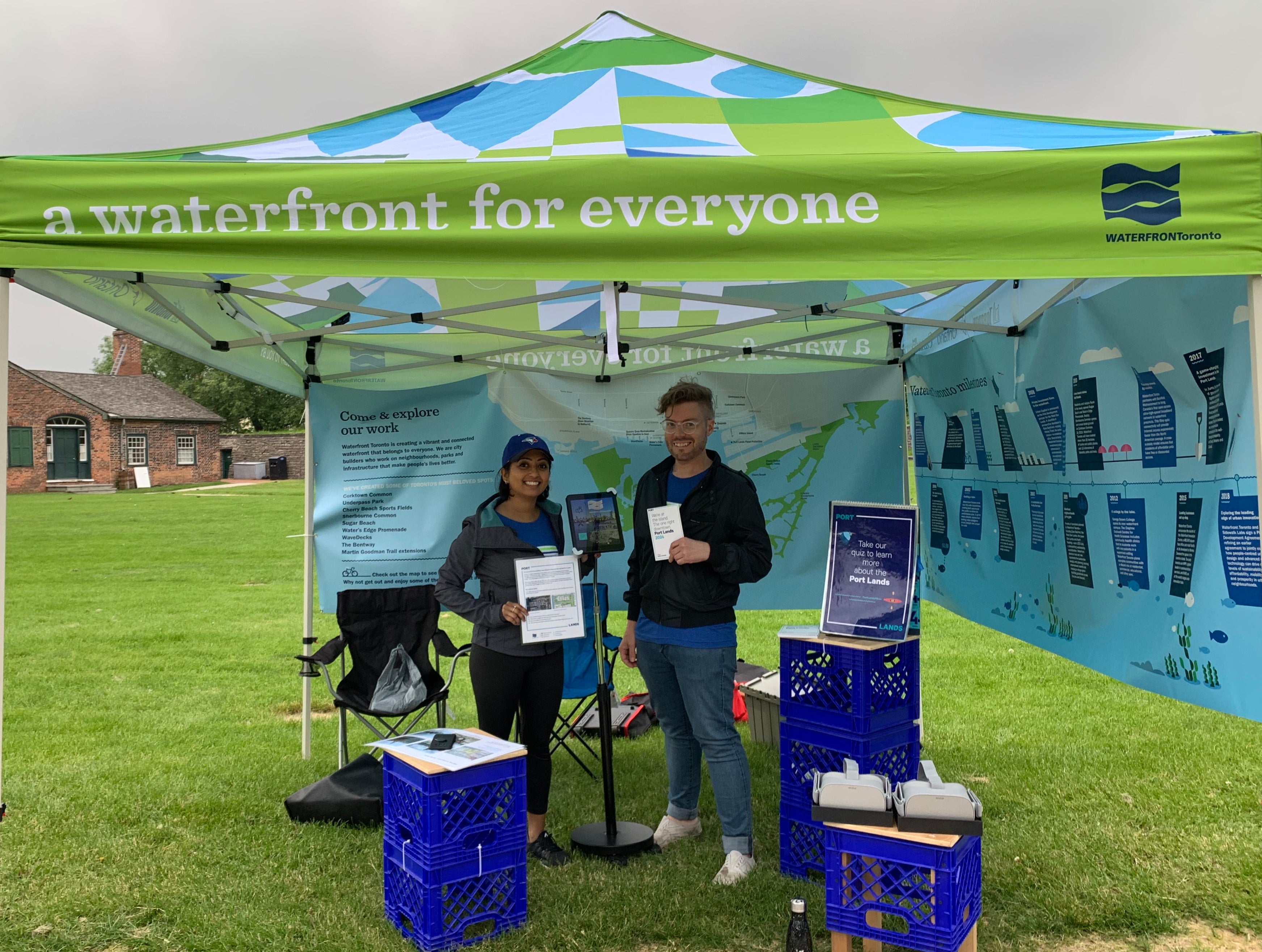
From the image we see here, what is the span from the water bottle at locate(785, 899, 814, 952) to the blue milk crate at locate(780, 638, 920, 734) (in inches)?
31.5

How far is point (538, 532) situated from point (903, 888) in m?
1.72

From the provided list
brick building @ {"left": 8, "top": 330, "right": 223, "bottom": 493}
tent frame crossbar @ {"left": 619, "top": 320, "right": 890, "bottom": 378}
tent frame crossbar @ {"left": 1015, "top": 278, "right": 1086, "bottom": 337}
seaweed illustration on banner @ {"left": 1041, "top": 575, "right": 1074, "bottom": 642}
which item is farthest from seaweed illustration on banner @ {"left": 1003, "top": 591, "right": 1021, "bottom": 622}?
brick building @ {"left": 8, "top": 330, "right": 223, "bottom": 493}

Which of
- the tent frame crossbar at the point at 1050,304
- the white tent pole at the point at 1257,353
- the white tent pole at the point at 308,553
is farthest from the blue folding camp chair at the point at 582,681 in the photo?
the white tent pole at the point at 1257,353

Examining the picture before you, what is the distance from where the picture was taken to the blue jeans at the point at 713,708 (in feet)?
10.3

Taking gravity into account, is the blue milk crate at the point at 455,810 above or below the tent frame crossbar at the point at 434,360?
below

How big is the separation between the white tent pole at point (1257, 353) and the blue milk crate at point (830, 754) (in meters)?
1.41

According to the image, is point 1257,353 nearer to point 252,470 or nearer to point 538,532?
point 538,532

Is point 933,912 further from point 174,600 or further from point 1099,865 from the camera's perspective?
point 174,600

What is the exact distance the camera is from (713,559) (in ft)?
10.2

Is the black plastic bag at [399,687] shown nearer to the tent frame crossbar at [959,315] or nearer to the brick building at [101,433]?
the tent frame crossbar at [959,315]

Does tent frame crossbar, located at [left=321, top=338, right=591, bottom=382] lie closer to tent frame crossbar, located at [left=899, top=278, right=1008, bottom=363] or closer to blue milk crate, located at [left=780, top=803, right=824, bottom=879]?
tent frame crossbar, located at [left=899, top=278, right=1008, bottom=363]

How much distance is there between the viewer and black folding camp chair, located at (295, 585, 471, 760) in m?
4.28

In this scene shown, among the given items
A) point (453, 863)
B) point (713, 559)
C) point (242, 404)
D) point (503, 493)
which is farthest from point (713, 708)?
point (242, 404)

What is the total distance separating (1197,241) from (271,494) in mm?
28930
